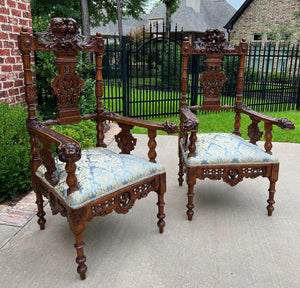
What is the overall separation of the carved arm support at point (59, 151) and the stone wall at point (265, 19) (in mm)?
16180

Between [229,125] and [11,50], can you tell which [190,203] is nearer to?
[11,50]

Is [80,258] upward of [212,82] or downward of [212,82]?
downward

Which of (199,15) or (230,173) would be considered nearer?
(230,173)

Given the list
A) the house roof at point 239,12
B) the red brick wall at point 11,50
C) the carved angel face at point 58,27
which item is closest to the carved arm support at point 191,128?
the carved angel face at point 58,27

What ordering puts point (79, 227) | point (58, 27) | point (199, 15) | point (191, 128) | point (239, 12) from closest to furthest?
point (79, 227) → point (58, 27) → point (191, 128) → point (239, 12) → point (199, 15)

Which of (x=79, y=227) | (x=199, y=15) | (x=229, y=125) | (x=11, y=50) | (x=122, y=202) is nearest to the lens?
(x=79, y=227)

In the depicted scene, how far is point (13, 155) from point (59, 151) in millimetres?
1295

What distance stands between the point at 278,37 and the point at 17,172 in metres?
16.5

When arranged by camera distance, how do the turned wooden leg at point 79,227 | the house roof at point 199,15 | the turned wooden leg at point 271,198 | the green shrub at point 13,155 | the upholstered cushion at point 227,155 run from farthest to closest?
the house roof at point 199,15
the green shrub at point 13,155
the turned wooden leg at point 271,198
the upholstered cushion at point 227,155
the turned wooden leg at point 79,227

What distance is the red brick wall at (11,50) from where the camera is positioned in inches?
126

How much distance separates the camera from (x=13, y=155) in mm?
2719

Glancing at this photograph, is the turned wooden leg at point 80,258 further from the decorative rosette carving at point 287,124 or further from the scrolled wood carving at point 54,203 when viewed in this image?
the decorative rosette carving at point 287,124

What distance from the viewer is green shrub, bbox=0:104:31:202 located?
8.84ft

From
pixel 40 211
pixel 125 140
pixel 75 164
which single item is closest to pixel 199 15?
pixel 125 140
